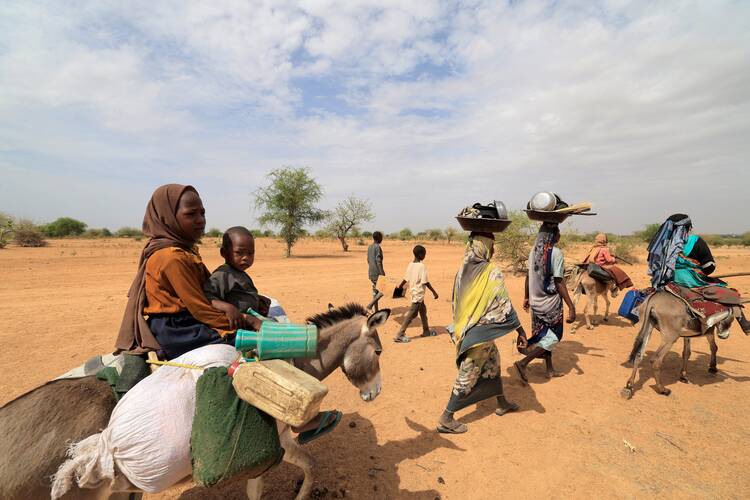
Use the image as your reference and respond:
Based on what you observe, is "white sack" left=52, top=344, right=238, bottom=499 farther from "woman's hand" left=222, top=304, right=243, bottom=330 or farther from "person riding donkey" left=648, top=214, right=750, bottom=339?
"person riding donkey" left=648, top=214, right=750, bottom=339

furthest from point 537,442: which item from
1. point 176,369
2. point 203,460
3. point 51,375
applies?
point 51,375

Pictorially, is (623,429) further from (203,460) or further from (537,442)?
(203,460)

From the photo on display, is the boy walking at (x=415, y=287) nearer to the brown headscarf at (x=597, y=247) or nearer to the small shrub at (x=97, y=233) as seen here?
the brown headscarf at (x=597, y=247)

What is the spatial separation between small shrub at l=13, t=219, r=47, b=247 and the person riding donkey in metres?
40.1

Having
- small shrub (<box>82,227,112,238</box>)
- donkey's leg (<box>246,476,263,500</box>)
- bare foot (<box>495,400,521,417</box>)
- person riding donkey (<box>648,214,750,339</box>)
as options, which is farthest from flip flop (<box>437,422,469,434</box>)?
small shrub (<box>82,227,112,238</box>)

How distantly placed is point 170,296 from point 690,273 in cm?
727

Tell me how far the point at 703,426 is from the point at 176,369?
6131 millimetres

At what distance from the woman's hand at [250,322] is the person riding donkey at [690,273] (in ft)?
20.1

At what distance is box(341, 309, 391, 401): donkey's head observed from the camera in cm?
305

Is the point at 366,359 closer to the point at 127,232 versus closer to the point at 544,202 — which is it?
the point at 544,202

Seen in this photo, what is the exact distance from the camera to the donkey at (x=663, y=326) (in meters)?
5.02

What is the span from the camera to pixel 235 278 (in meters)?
2.79

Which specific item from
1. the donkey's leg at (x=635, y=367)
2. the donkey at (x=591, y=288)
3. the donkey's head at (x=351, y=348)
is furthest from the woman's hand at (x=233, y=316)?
the donkey at (x=591, y=288)

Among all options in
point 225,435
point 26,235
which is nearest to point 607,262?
point 225,435
